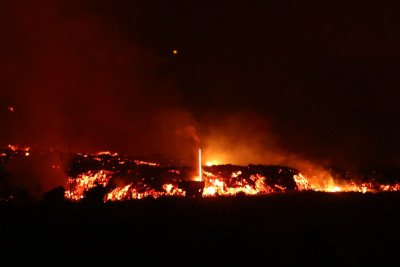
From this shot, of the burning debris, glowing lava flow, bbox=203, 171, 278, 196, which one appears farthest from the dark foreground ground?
glowing lava flow, bbox=203, 171, 278, 196

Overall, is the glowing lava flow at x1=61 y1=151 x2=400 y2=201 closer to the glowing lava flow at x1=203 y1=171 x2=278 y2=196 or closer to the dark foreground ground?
the glowing lava flow at x1=203 y1=171 x2=278 y2=196

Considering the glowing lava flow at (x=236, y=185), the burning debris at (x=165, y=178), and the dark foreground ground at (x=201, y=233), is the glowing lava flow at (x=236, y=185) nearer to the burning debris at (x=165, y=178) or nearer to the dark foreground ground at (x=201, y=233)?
the burning debris at (x=165, y=178)

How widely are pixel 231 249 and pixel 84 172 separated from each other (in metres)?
15.5

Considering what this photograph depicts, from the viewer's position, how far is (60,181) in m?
22.0

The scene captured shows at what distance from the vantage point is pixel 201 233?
9.20 metres

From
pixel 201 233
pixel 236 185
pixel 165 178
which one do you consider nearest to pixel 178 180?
pixel 165 178

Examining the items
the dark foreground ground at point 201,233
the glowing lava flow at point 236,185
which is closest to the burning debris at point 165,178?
the glowing lava flow at point 236,185

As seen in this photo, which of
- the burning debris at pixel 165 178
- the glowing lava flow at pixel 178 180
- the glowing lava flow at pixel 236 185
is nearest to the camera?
the glowing lava flow at pixel 178 180

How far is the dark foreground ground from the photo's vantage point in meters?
7.77

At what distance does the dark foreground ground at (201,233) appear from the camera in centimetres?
777

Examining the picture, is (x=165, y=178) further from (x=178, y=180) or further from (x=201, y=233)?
(x=201, y=233)

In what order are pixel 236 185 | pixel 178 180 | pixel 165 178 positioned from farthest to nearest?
pixel 236 185
pixel 165 178
pixel 178 180

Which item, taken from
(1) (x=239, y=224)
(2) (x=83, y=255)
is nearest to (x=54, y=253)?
(2) (x=83, y=255)

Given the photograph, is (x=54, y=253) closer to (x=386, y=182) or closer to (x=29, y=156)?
(x=29, y=156)
